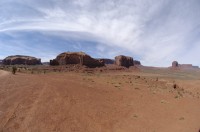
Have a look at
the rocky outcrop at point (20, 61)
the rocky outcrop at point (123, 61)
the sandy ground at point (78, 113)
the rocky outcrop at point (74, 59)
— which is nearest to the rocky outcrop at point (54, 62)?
the rocky outcrop at point (74, 59)

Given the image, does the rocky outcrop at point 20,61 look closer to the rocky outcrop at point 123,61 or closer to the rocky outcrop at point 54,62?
the rocky outcrop at point 123,61

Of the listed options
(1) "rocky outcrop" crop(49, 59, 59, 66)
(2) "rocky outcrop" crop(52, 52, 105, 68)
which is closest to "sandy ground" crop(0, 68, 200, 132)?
(2) "rocky outcrop" crop(52, 52, 105, 68)

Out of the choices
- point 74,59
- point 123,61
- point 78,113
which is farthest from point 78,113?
point 123,61

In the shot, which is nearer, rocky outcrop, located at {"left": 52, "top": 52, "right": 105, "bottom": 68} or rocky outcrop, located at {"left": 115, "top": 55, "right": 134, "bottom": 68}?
rocky outcrop, located at {"left": 52, "top": 52, "right": 105, "bottom": 68}

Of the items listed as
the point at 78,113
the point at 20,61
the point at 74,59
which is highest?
the point at 20,61

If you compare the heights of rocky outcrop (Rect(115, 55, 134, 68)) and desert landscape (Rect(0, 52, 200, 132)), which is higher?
rocky outcrop (Rect(115, 55, 134, 68))

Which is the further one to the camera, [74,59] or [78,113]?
[74,59]

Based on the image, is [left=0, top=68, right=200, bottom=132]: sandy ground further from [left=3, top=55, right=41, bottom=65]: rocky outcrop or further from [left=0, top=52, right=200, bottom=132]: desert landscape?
[left=3, top=55, right=41, bottom=65]: rocky outcrop

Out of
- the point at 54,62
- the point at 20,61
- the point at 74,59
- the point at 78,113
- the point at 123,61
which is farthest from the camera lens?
the point at 20,61

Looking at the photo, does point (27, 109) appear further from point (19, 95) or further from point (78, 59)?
point (78, 59)

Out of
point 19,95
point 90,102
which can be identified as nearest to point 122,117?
point 90,102

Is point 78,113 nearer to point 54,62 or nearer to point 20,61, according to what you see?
point 54,62

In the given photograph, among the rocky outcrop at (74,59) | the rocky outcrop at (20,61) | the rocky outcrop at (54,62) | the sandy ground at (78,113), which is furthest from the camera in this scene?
the rocky outcrop at (20,61)

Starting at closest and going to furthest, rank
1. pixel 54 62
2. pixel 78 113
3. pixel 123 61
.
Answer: pixel 78 113, pixel 54 62, pixel 123 61
